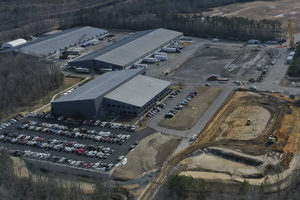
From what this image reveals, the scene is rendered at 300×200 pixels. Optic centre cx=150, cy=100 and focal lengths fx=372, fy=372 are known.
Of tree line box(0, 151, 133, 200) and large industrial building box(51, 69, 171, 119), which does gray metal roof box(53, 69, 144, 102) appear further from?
tree line box(0, 151, 133, 200)

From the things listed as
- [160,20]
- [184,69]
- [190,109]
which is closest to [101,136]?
[190,109]

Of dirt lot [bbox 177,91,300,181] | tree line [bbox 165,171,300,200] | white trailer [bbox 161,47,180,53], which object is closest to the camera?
tree line [bbox 165,171,300,200]

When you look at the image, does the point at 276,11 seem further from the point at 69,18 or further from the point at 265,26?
the point at 69,18

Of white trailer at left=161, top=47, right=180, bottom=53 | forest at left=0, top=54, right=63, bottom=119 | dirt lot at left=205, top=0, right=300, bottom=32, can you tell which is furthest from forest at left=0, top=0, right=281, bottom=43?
forest at left=0, top=54, right=63, bottom=119

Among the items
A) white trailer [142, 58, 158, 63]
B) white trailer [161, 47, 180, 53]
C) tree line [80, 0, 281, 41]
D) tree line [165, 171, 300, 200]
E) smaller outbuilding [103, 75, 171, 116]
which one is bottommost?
tree line [165, 171, 300, 200]

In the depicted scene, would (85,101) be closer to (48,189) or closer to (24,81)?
(24,81)
